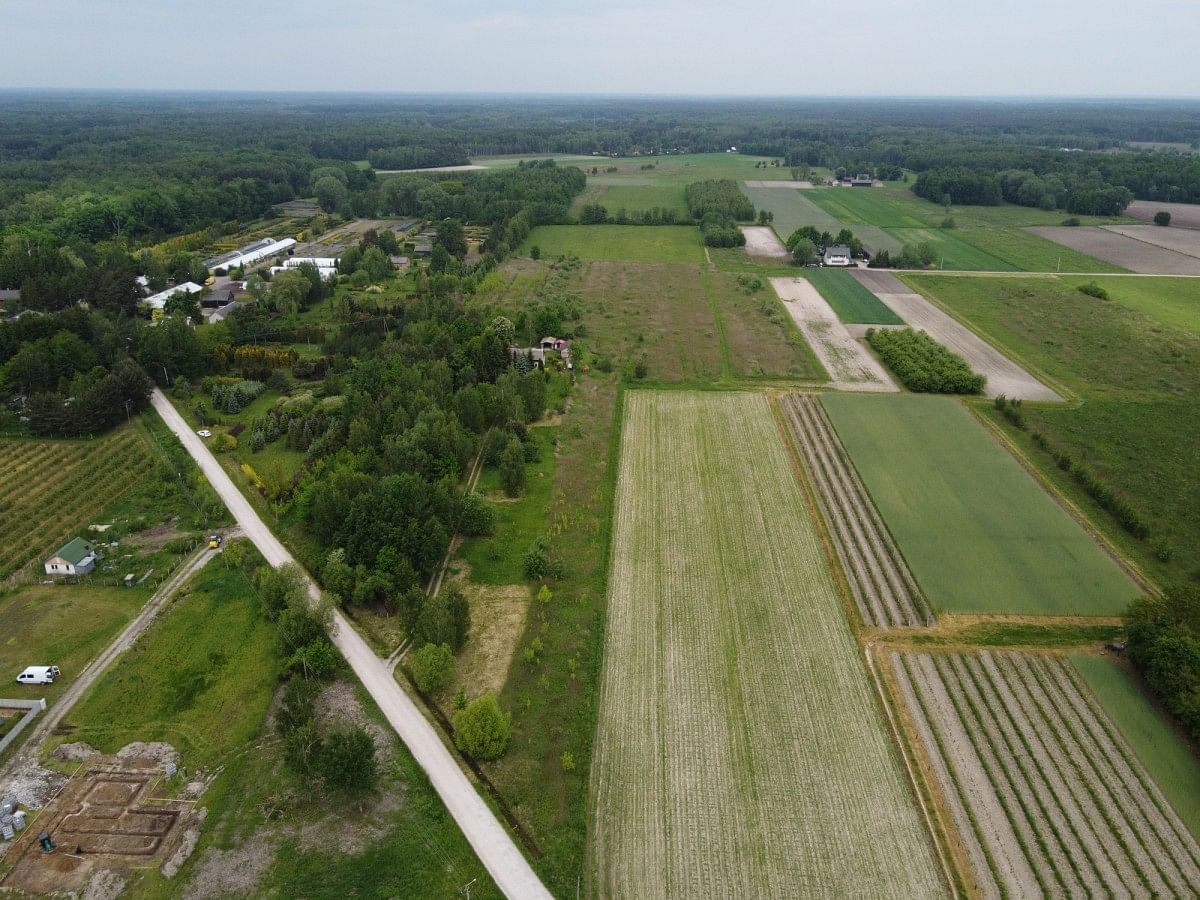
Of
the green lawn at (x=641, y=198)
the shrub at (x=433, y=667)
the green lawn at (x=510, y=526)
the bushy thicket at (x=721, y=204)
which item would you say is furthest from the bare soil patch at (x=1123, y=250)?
the shrub at (x=433, y=667)

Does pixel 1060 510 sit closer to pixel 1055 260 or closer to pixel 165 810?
pixel 165 810

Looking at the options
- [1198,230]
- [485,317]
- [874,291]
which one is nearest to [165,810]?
[485,317]

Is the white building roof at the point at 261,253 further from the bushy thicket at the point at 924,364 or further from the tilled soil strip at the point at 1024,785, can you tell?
the tilled soil strip at the point at 1024,785

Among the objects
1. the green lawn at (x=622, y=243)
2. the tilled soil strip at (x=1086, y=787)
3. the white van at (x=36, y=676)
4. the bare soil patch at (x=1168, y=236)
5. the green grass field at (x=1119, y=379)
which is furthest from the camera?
the bare soil patch at (x=1168, y=236)

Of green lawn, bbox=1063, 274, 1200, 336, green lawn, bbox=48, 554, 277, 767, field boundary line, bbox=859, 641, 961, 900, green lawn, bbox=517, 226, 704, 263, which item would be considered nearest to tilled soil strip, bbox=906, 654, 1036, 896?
field boundary line, bbox=859, 641, 961, 900

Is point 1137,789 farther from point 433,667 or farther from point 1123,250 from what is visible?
point 1123,250

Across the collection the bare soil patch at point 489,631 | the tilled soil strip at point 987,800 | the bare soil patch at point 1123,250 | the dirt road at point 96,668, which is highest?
the bare soil patch at point 1123,250

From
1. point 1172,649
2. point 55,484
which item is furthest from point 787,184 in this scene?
point 55,484
